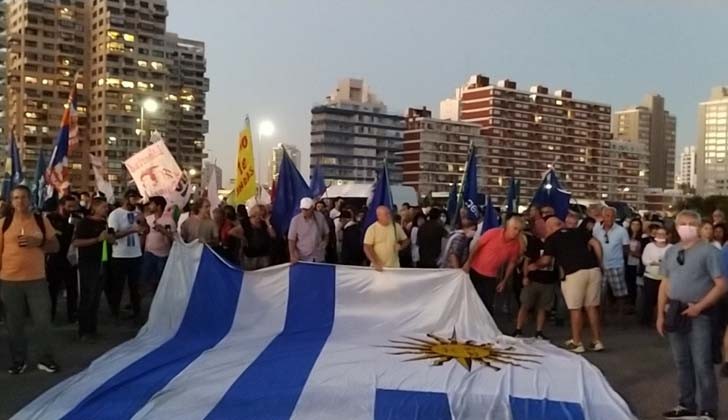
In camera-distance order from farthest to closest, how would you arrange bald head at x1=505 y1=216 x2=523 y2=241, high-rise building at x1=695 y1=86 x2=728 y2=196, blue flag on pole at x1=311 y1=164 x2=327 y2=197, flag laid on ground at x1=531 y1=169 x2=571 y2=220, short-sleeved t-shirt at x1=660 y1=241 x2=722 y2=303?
1. high-rise building at x1=695 y1=86 x2=728 y2=196
2. blue flag on pole at x1=311 y1=164 x2=327 y2=197
3. flag laid on ground at x1=531 y1=169 x2=571 y2=220
4. bald head at x1=505 y1=216 x2=523 y2=241
5. short-sleeved t-shirt at x1=660 y1=241 x2=722 y2=303

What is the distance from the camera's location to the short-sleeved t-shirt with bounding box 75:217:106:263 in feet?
32.1

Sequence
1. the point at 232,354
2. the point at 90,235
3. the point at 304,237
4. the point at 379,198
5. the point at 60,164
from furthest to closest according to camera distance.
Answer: the point at 60,164
the point at 379,198
the point at 304,237
the point at 90,235
the point at 232,354

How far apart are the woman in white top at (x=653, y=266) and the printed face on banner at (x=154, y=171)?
8340 millimetres

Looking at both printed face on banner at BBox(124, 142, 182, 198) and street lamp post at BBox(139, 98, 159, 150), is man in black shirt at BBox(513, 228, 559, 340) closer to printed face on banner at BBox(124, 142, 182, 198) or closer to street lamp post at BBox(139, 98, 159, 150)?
printed face on banner at BBox(124, 142, 182, 198)

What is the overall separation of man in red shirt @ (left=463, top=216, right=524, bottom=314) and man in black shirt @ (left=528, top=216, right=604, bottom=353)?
571 mm

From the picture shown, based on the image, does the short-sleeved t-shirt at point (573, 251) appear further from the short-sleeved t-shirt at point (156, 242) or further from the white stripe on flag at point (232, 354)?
the short-sleeved t-shirt at point (156, 242)

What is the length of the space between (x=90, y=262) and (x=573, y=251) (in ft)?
19.2

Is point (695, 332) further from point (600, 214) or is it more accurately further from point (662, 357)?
point (600, 214)

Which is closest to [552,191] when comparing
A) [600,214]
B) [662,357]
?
[600,214]

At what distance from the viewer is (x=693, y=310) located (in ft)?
21.9

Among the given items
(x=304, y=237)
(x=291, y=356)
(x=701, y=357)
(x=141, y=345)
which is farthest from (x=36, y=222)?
(x=701, y=357)

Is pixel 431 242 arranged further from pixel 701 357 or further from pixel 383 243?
pixel 701 357

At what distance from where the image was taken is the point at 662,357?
31.8ft

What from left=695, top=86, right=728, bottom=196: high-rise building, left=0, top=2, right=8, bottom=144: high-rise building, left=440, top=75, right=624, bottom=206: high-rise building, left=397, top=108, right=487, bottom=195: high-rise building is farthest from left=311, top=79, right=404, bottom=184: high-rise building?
left=695, top=86, right=728, bottom=196: high-rise building
